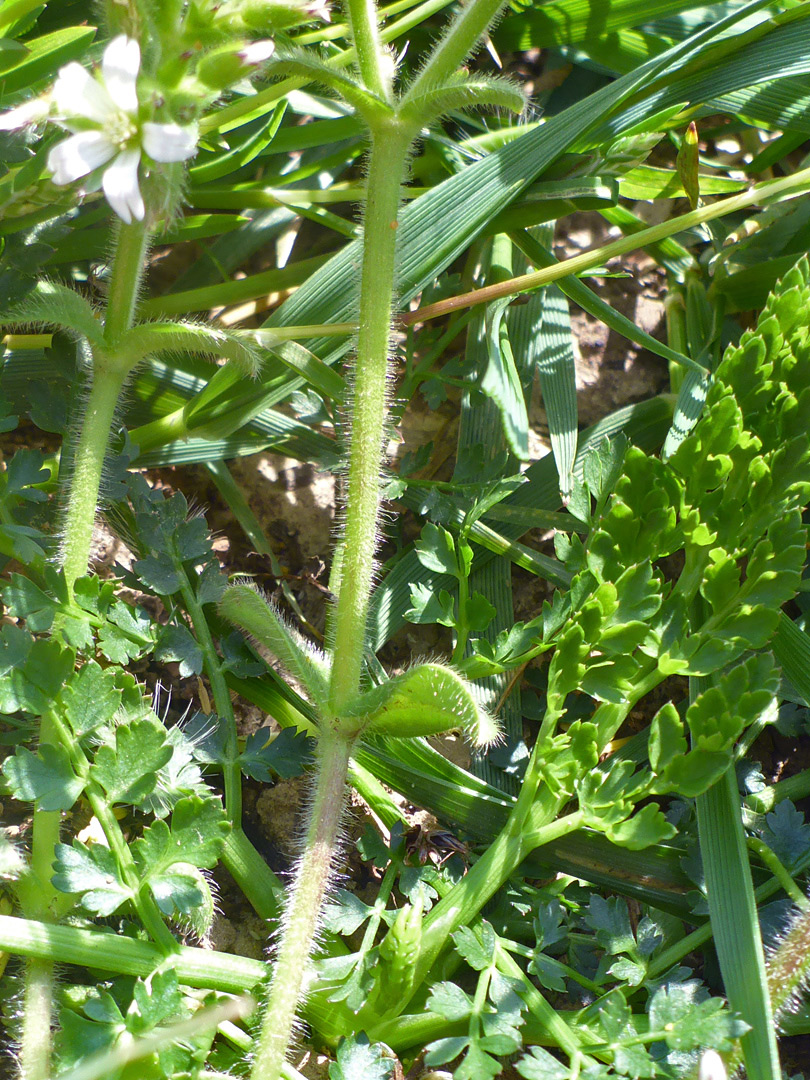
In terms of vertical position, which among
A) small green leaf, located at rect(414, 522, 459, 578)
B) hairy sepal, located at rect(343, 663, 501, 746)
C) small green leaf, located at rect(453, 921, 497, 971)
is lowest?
small green leaf, located at rect(453, 921, 497, 971)

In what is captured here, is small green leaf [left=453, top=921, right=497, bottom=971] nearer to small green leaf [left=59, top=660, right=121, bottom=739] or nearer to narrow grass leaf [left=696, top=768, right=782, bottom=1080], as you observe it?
narrow grass leaf [left=696, top=768, right=782, bottom=1080]

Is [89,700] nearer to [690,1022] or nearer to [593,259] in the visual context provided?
[690,1022]

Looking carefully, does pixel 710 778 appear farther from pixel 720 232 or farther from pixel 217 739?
pixel 720 232

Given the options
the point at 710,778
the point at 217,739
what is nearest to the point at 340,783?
the point at 217,739

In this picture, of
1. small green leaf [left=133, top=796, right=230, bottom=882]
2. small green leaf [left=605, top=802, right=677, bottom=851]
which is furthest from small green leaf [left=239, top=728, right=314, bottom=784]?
small green leaf [left=605, top=802, right=677, bottom=851]

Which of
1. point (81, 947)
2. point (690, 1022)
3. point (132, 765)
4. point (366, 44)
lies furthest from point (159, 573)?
point (690, 1022)
